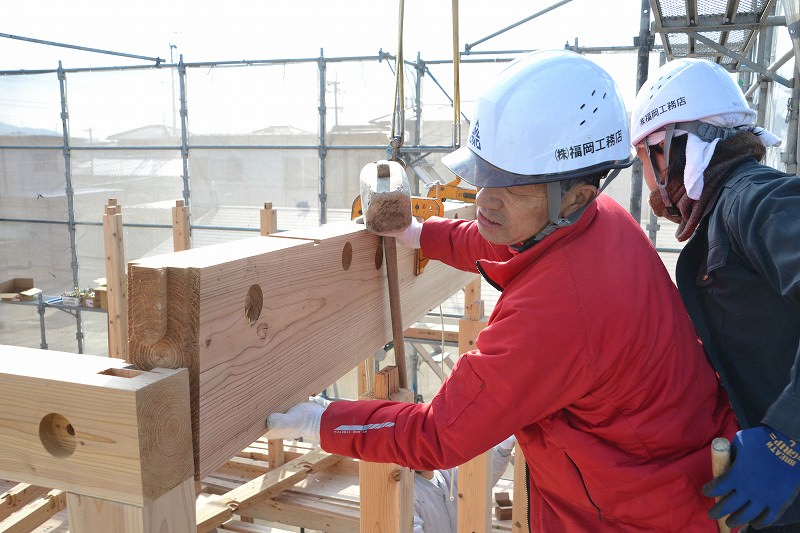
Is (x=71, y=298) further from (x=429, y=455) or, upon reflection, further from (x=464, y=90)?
(x=429, y=455)

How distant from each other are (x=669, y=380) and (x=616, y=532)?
1.23 ft

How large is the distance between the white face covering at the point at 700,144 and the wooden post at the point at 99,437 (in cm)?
147

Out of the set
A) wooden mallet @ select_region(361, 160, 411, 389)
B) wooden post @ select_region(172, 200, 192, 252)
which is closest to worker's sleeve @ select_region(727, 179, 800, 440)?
wooden mallet @ select_region(361, 160, 411, 389)

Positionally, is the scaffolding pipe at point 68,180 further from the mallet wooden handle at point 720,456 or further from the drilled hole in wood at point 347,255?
the mallet wooden handle at point 720,456

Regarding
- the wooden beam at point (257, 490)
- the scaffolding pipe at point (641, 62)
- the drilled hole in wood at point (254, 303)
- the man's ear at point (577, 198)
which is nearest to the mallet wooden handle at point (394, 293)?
the man's ear at point (577, 198)

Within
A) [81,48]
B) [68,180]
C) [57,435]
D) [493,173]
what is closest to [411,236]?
[493,173]

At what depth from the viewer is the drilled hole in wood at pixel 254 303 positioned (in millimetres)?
1119

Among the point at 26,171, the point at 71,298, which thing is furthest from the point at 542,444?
the point at 26,171

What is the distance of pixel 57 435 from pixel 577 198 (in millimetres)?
1125

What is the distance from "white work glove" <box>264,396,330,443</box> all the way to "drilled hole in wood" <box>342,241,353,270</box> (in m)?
0.37

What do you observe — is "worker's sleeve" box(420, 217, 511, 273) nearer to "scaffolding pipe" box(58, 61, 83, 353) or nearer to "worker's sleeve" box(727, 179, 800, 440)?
"worker's sleeve" box(727, 179, 800, 440)

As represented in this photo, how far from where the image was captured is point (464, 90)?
8.91 m

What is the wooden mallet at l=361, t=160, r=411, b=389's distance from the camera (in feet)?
5.45

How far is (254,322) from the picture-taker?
1.14 meters
